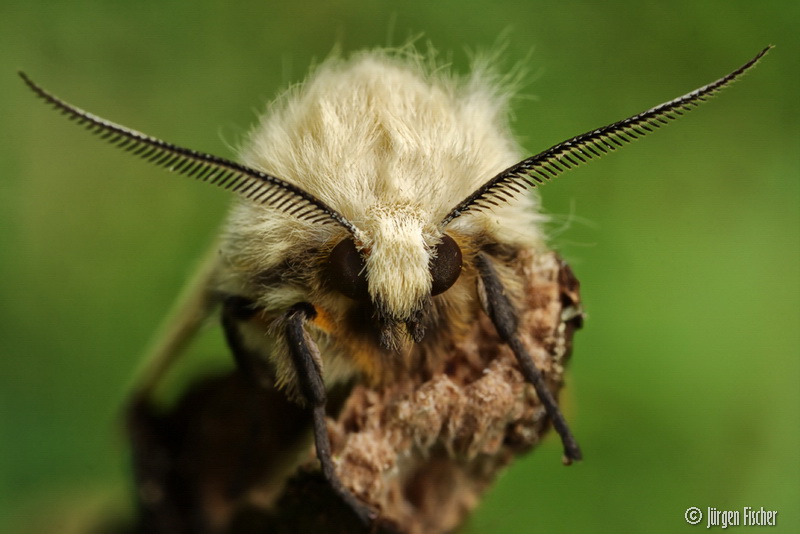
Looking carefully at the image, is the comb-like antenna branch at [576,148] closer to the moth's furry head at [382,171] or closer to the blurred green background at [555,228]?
the moth's furry head at [382,171]

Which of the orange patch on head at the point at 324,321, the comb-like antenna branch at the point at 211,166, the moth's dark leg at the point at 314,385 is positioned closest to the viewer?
the comb-like antenna branch at the point at 211,166

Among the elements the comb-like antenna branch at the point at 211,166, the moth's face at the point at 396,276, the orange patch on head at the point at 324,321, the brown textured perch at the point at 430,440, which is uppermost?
the comb-like antenna branch at the point at 211,166

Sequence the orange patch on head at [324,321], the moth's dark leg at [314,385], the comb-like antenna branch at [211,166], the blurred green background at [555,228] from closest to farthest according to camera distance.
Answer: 1. the comb-like antenna branch at [211,166]
2. the moth's dark leg at [314,385]
3. the orange patch on head at [324,321]
4. the blurred green background at [555,228]

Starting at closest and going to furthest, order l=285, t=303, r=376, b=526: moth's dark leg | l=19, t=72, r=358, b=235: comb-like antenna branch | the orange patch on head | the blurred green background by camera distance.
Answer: l=19, t=72, r=358, b=235: comb-like antenna branch, l=285, t=303, r=376, b=526: moth's dark leg, the orange patch on head, the blurred green background

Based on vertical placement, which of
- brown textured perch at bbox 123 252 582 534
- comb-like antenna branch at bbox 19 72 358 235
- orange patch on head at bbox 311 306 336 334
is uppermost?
comb-like antenna branch at bbox 19 72 358 235

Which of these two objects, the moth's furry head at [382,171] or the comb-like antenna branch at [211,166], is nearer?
the comb-like antenna branch at [211,166]

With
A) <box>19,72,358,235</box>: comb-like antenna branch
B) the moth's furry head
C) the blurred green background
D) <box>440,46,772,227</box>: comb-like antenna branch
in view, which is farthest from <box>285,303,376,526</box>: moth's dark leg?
the blurred green background

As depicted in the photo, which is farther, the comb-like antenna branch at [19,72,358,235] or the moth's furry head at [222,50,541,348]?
the moth's furry head at [222,50,541,348]

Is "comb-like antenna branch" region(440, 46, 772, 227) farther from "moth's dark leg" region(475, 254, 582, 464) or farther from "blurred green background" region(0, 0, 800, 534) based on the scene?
"blurred green background" region(0, 0, 800, 534)

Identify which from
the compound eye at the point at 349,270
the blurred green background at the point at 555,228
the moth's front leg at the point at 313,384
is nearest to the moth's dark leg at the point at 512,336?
the compound eye at the point at 349,270

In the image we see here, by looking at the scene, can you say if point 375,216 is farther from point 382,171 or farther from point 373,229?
point 382,171
